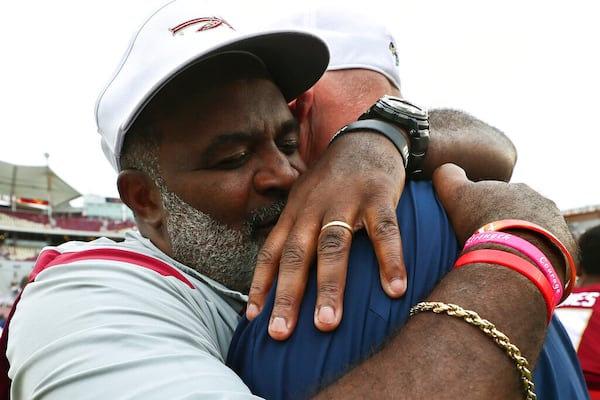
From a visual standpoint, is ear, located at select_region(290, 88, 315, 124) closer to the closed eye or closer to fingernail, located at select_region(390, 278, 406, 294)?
the closed eye

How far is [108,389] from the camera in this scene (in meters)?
0.76

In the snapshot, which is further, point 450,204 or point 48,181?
point 48,181

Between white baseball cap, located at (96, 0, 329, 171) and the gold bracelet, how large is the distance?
1.01 m

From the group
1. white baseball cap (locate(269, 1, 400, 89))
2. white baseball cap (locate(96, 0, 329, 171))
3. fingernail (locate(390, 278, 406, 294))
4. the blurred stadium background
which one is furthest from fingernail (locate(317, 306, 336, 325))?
the blurred stadium background

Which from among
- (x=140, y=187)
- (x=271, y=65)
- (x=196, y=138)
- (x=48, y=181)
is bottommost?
(x=48, y=181)

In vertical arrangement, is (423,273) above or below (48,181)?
above

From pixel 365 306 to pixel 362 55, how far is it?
158 centimetres

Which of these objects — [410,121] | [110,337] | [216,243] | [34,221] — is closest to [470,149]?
[410,121]

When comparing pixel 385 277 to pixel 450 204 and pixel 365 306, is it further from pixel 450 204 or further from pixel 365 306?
pixel 450 204

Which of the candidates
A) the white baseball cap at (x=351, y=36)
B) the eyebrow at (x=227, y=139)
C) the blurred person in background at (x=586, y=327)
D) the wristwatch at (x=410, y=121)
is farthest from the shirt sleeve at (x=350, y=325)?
the blurred person in background at (x=586, y=327)

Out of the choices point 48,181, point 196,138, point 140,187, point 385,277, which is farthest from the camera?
point 48,181

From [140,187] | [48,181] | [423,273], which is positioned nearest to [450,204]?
[423,273]

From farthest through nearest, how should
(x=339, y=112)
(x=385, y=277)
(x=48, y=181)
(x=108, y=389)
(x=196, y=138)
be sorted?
(x=48, y=181), (x=339, y=112), (x=196, y=138), (x=385, y=277), (x=108, y=389)

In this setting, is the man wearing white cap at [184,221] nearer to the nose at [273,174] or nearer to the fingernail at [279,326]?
the nose at [273,174]
